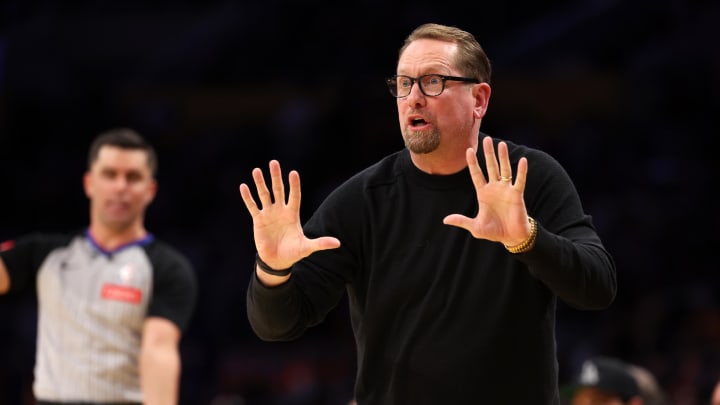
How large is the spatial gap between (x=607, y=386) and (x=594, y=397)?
0.11 metres

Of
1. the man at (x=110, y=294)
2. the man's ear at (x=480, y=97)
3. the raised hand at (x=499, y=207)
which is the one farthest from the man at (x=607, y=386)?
the raised hand at (x=499, y=207)

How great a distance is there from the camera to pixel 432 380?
3.21m

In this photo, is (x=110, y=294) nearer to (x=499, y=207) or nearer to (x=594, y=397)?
(x=594, y=397)

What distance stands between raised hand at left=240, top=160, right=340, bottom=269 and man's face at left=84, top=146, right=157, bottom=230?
87.8 inches

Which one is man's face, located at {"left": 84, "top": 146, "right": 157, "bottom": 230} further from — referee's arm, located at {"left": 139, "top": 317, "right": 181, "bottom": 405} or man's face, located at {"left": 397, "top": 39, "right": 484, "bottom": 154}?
man's face, located at {"left": 397, "top": 39, "right": 484, "bottom": 154}

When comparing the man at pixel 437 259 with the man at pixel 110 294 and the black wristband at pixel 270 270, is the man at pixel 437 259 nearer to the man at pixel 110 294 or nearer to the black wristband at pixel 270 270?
the black wristband at pixel 270 270

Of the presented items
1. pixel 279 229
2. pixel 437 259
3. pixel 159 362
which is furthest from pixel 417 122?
pixel 159 362

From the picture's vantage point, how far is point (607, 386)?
5109mm

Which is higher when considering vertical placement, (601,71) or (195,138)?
(601,71)

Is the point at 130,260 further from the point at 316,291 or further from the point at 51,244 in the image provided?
the point at 316,291

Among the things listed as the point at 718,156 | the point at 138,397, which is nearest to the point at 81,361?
the point at 138,397

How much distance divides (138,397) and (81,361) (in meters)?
0.30

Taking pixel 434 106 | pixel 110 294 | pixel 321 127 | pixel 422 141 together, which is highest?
pixel 321 127

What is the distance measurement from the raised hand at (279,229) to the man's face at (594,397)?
7.79ft
